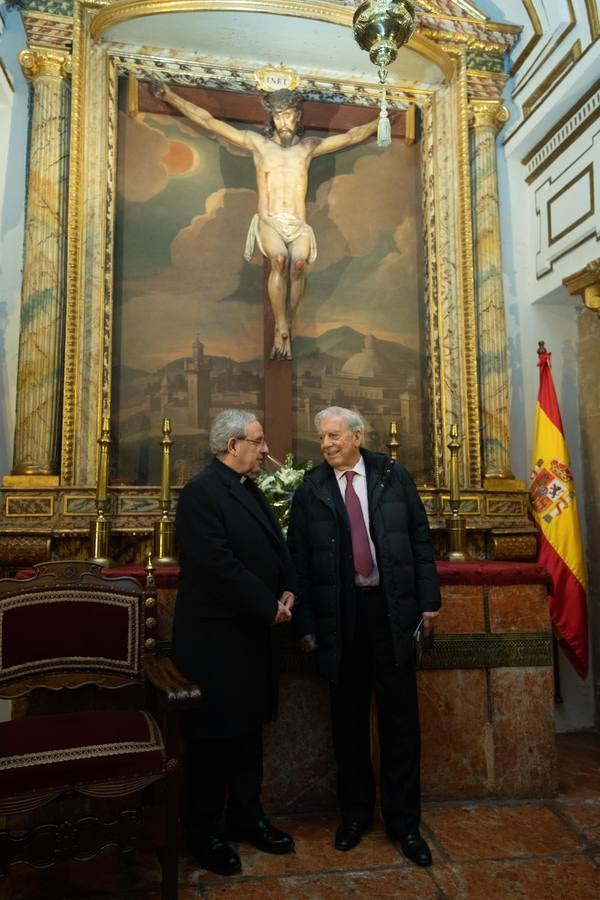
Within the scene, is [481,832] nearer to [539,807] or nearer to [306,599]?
[539,807]

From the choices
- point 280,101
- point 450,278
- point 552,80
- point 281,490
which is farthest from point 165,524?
point 552,80

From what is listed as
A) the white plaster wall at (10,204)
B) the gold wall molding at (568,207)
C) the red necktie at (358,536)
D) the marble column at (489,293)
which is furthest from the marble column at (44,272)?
the gold wall molding at (568,207)

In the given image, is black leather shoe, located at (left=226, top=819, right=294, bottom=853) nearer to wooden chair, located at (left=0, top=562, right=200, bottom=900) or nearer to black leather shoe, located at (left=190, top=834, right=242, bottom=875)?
black leather shoe, located at (left=190, top=834, right=242, bottom=875)

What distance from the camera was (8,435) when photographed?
171 inches

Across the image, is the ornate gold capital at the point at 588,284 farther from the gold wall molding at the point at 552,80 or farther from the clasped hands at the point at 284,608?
the clasped hands at the point at 284,608

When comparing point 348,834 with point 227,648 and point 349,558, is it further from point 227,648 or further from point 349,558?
point 349,558

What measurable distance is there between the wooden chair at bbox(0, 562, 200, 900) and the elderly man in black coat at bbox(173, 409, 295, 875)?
0.55ft

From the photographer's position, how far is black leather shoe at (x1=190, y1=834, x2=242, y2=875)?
2541 millimetres

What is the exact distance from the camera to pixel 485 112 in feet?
16.5

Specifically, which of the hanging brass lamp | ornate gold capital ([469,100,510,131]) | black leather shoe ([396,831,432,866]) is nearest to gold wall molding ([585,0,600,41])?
ornate gold capital ([469,100,510,131])

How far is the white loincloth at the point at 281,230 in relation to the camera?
4.68 m

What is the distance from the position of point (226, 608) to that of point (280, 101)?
3.61 meters

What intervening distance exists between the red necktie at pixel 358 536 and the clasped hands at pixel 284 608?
0.28 m

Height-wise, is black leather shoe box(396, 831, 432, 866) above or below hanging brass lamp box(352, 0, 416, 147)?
below
